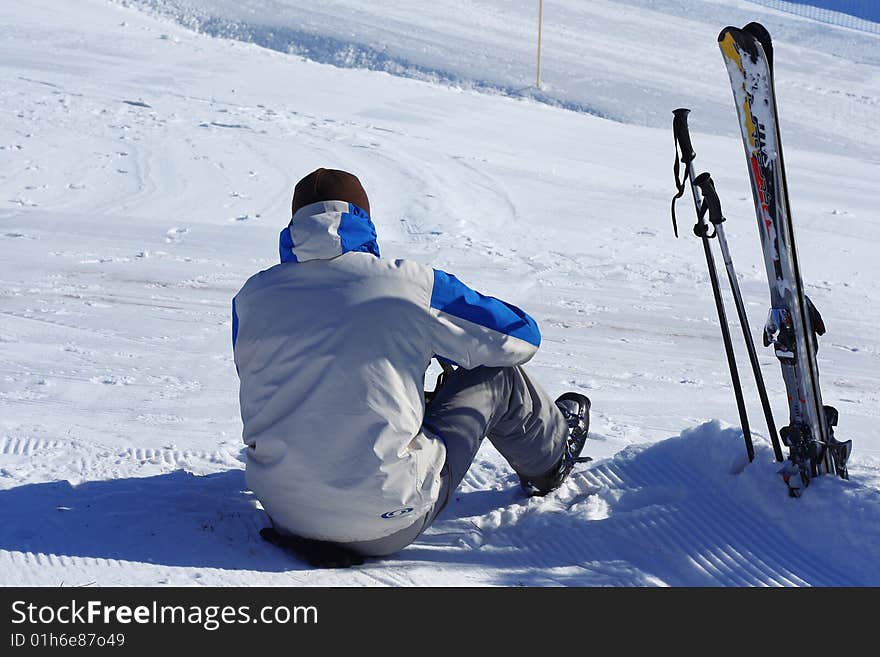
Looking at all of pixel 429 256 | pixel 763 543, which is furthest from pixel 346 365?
pixel 429 256

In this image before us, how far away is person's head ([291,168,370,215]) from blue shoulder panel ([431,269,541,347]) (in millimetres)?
295

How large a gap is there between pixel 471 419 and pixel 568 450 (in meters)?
0.65

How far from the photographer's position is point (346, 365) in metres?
2.59

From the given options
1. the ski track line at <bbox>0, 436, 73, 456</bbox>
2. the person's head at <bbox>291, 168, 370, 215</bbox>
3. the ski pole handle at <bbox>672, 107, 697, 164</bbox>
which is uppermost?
the ski pole handle at <bbox>672, 107, 697, 164</bbox>

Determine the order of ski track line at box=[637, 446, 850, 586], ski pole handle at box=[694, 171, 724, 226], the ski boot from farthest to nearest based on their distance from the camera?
the ski boot < ski pole handle at box=[694, 171, 724, 226] < ski track line at box=[637, 446, 850, 586]

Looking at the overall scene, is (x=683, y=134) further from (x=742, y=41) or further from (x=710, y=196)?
(x=742, y=41)

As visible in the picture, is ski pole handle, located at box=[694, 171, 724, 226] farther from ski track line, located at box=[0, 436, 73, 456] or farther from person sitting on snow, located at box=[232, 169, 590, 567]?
ski track line, located at box=[0, 436, 73, 456]

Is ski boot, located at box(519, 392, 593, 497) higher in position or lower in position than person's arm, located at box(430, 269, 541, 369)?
lower

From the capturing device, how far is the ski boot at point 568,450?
3.45 m

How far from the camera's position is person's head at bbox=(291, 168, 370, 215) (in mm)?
2666

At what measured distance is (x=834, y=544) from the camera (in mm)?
2957

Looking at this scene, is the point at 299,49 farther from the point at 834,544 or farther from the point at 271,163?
the point at 834,544

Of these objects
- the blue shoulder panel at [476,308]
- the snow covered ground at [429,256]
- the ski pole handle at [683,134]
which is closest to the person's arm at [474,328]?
the blue shoulder panel at [476,308]

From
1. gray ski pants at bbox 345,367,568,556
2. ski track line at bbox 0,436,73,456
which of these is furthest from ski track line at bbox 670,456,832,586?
ski track line at bbox 0,436,73,456
